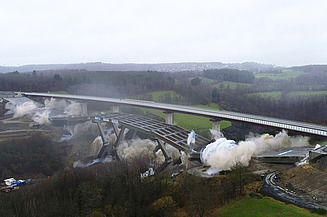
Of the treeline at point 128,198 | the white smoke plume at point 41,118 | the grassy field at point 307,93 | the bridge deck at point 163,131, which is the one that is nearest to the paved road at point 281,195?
the treeline at point 128,198

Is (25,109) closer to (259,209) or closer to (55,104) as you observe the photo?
(55,104)

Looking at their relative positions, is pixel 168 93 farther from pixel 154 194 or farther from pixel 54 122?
pixel 154 194

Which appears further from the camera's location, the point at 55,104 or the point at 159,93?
the point at 159,93

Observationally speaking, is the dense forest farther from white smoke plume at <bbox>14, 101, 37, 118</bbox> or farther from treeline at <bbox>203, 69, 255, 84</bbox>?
white smoke plume at <bbox>14, 101, 37, 118</bbox>

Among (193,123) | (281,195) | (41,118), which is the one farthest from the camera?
(41,118)

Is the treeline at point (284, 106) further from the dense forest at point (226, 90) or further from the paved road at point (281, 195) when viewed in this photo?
the paved road at point (281, 195)

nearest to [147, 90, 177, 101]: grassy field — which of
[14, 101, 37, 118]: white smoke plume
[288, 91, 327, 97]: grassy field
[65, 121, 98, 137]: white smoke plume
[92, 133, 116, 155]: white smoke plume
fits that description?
[65, 121, 98, 137]: white smoke plume

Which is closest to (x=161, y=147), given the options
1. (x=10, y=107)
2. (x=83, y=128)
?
(x=83, y=128)
